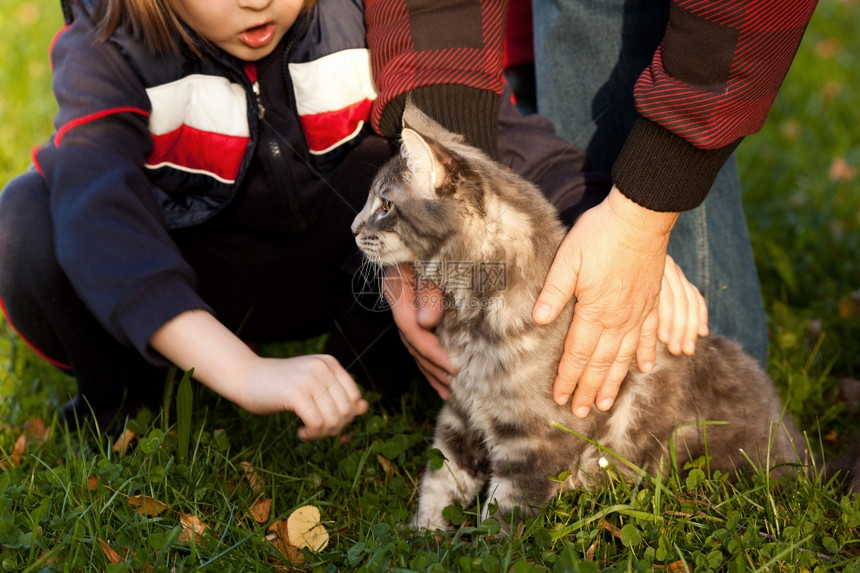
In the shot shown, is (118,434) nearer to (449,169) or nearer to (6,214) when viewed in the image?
(6,214)

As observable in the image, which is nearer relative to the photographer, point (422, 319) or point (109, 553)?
point (109, 553)

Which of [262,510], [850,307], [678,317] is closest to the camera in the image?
[262,510]

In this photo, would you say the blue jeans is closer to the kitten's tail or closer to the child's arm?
the kitten's tail

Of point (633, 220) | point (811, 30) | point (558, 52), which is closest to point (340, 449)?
point (633, 220)

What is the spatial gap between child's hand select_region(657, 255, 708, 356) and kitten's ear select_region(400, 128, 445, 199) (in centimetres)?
69

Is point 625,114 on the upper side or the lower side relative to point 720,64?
lower

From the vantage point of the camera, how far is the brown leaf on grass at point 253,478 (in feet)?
6.30

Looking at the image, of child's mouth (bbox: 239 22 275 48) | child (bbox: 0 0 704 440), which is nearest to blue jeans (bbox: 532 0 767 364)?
child (bbox: 0 0 704 440)

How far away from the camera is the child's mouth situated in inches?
80.7

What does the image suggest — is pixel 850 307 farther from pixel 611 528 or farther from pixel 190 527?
pixel 190 527

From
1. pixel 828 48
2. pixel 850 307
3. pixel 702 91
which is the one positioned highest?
pixel 702 91

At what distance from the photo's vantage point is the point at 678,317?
77.6 inches

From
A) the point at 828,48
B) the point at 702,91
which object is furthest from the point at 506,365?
the point at 828,48

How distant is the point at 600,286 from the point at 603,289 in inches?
0.5
